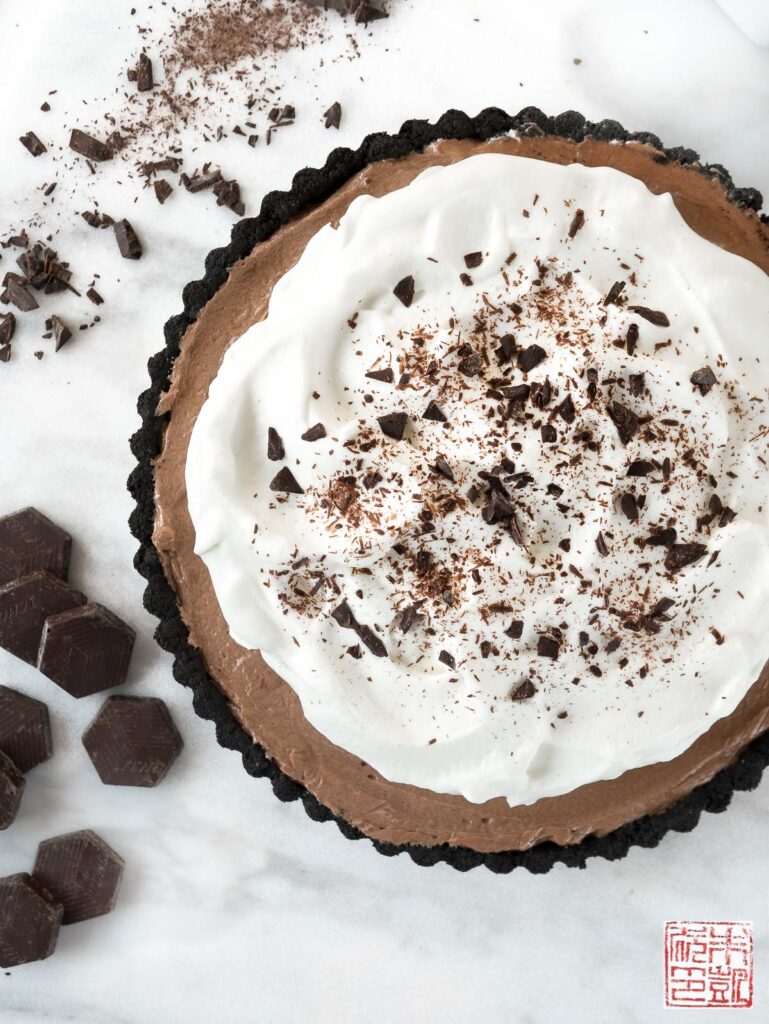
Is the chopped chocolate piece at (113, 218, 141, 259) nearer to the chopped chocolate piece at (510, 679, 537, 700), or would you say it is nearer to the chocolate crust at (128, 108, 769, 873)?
the chocolate crust at (128, 108, 769, 873)

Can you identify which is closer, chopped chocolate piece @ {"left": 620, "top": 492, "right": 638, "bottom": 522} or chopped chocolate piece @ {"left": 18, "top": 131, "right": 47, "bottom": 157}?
chopped chocolate piece @ {"left": 620, "top": 492, "right": 638, "bottom": 522}

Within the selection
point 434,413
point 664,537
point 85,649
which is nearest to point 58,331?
point 85,649

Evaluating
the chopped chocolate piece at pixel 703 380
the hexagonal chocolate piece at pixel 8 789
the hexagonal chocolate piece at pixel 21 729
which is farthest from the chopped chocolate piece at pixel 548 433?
the hexagonal chocolate piece at pixel 8 789

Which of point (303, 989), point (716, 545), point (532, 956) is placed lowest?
point (303, 989)

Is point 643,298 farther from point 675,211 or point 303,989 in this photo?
point 303,989

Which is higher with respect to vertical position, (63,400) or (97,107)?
(97,107)

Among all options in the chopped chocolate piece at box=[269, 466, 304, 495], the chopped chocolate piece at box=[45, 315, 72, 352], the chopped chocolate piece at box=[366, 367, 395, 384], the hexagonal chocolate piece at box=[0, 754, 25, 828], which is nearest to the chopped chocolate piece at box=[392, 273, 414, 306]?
the chopped chocolate piece at box=[366, 367, 395, 384]

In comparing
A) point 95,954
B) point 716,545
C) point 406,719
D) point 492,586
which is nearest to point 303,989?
point 95,954
